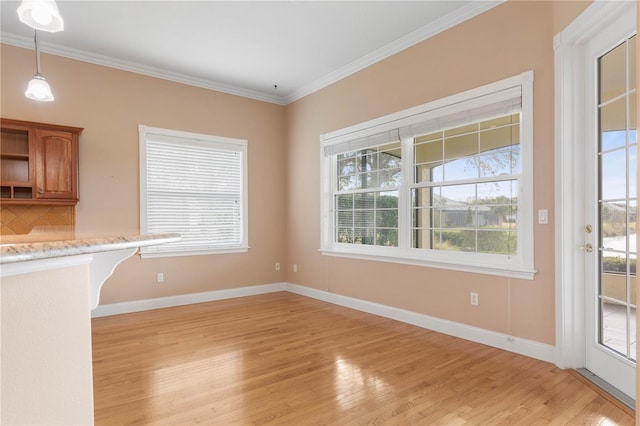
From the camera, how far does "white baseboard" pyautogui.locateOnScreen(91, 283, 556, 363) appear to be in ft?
9.44

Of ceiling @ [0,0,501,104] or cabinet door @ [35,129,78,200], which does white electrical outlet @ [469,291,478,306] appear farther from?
cabinet door @ [35,129,78,200]

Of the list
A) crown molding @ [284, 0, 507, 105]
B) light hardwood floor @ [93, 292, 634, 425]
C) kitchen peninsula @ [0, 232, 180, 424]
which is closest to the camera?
kitchen peninsula @ [0, 232, 180, 424]

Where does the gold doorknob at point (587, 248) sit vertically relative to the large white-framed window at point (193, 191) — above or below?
below

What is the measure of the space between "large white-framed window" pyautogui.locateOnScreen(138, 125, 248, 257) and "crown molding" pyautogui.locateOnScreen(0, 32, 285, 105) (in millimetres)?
710

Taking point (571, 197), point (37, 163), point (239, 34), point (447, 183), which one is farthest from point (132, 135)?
point (571, 197)

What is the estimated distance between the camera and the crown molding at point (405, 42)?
10.5ft

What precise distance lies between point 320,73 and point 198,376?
12.8ft

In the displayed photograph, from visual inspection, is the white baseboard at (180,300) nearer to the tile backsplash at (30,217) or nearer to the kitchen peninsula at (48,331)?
the tile backsplash at (30,217)

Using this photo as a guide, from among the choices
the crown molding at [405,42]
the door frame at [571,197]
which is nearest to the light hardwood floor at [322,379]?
the door frame at [571,197]

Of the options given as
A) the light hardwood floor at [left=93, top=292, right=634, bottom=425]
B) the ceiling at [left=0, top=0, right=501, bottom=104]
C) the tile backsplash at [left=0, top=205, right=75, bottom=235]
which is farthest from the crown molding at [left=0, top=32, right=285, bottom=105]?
the light hardwood floor at [left=93, top=292, right=634, bottom=425]

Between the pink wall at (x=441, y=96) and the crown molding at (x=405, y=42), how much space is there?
56 mm

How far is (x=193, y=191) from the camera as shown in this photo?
194 inches

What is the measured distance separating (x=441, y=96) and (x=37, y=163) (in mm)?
4136

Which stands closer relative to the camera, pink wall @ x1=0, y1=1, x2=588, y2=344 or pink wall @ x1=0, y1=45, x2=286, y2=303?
pink wall @ x1=0, y1=1, x2=588, y2=344
